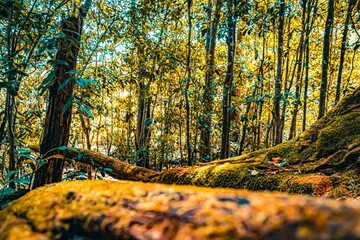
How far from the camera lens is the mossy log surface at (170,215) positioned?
19.2 inches

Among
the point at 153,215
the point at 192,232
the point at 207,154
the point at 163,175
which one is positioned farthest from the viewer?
the point at 207,154

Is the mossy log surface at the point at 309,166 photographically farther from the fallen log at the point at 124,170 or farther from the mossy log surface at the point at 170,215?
the mossy log surface at the point at 170,215

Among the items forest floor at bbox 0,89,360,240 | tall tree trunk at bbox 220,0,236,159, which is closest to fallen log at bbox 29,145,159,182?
tall tree trunk at bbox 220,0,236,159

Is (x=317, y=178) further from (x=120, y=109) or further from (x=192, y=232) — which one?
(x=120, y=109)

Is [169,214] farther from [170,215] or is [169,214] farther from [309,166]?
[309,166]

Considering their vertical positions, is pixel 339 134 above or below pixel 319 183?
above

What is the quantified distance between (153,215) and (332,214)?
40cm

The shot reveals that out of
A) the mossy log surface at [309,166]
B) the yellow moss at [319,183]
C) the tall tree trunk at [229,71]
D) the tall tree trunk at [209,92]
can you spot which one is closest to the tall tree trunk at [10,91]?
the mossy log surface at [309,166]

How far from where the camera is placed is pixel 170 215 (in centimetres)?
66

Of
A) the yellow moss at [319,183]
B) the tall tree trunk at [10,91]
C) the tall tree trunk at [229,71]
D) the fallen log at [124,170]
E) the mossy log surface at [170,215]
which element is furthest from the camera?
the fallen log at [124,170]

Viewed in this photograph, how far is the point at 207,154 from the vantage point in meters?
7.89

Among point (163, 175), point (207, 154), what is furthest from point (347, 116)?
point (207, 154)

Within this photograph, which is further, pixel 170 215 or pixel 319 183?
pixel 319 183

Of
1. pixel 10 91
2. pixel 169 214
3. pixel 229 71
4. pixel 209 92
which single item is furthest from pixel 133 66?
pixel 169 214
